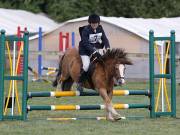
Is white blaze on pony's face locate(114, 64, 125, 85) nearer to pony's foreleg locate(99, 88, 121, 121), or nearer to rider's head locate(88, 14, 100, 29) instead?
pony's foreleg locate(99, 88, 121, 121)

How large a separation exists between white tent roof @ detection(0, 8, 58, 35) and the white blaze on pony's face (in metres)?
23.8

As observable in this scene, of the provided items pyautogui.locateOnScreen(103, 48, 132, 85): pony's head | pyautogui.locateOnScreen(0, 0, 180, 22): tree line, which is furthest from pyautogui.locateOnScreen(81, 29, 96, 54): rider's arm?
pyautogui.locateOnScreen(0, 0, 180, 22): tree line

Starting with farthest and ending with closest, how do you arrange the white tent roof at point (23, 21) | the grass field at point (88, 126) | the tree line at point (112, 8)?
the tree line at point (112, 8) < the white tent roof at point (23, 21) < the grass field at point (88, 126)

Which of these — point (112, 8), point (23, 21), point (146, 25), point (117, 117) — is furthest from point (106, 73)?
point (112, 8)

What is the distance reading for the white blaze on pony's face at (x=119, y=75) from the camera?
42.5 feet

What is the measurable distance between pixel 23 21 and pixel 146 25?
994 cm

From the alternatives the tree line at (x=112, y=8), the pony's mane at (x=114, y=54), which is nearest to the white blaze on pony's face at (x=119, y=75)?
the pony's mane at (x=114, y=54)

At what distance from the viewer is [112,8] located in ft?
140

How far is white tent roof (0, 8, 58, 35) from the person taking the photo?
38.2m

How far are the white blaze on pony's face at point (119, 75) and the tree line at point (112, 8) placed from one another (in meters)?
27.6

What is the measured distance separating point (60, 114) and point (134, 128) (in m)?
3.10

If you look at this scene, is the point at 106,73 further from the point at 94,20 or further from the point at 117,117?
the point at 94,20

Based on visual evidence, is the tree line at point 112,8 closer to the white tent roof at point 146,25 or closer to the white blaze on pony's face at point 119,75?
the white tent roof at point 146,25

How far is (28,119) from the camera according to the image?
1379cm
